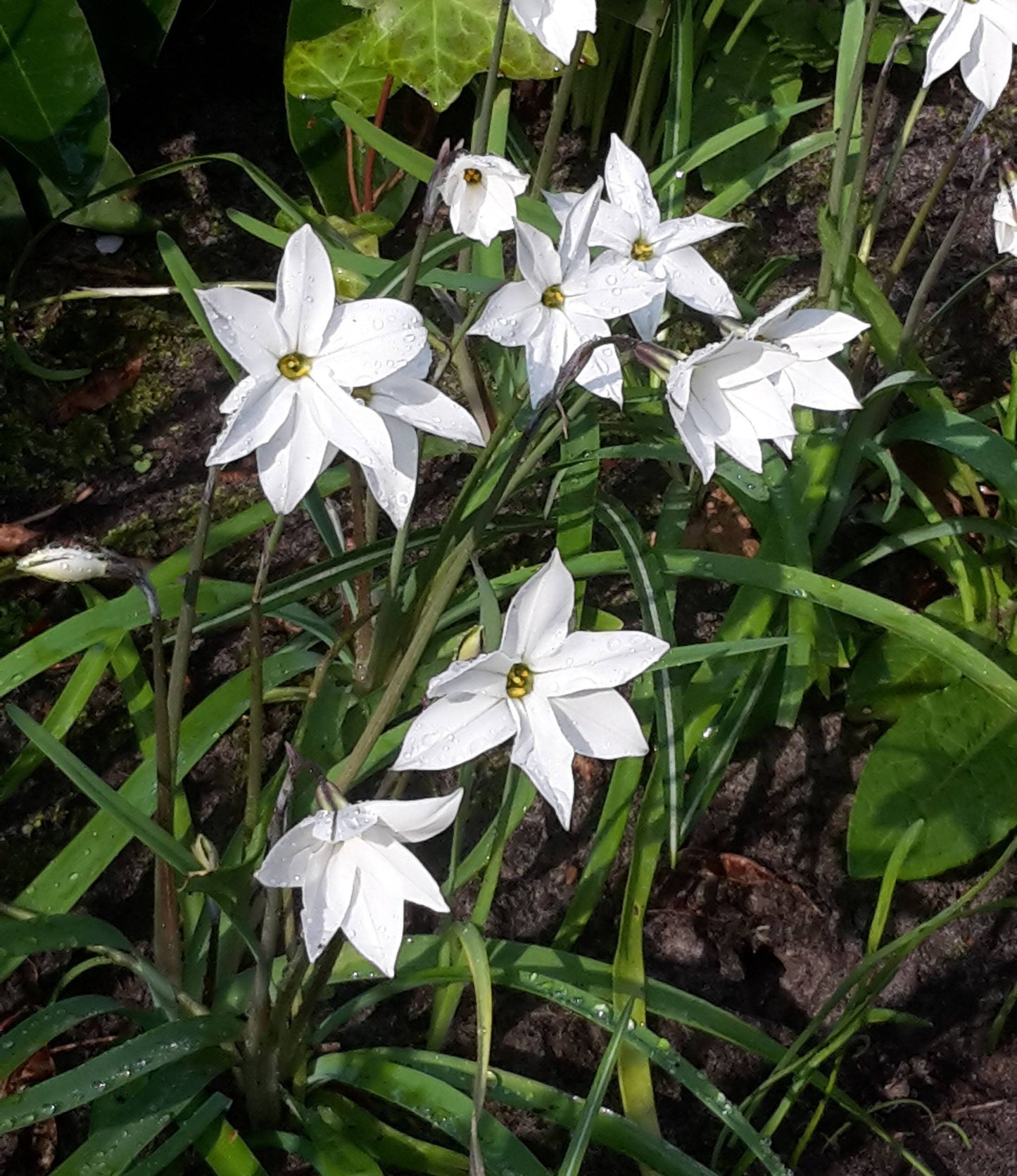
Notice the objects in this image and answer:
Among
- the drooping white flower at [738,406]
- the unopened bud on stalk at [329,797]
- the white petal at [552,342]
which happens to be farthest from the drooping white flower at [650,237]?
the unopened bud on stalk at [329,797]

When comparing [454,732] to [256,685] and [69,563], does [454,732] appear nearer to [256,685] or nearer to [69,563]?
[256,685]

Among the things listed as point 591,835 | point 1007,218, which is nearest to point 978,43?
point 1007,218

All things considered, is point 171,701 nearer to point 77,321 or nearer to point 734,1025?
point 734,1025

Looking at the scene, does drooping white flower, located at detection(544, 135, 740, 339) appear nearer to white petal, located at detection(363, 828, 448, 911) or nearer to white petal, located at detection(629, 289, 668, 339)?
Result: white petal, located at detection(629, 289, 668, 339)

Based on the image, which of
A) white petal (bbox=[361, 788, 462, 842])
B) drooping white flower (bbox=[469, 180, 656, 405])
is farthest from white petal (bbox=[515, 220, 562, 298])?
white petal (bbox=[361, 788, 462, 842])

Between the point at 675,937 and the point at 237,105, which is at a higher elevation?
the point at 237,105

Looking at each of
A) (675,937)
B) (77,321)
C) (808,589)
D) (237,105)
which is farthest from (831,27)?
(675,937)

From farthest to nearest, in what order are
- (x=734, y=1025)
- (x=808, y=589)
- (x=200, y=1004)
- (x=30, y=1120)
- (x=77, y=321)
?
1. (x=77, y=321)
2. (x=808, y=589)
3. (x=734, y=1025)
4. (x=200, y=1004)
5. (x=30, y=1120)
